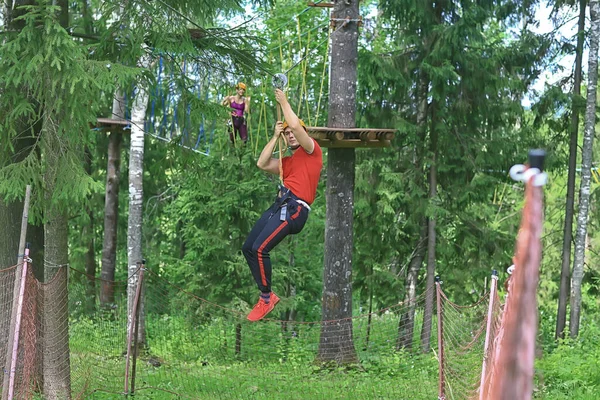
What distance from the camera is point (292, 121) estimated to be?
5742 mm

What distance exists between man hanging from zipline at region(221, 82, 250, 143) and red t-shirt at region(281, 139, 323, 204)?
231 cm

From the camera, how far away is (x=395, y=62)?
547 inches

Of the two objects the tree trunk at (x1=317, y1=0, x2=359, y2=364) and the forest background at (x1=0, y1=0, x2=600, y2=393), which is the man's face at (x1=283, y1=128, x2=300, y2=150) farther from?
the tree trunk at (x1=317, y1=0, x2=359, y2=364)

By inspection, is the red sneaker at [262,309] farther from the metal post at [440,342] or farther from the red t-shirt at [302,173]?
the metal post at [440,342]

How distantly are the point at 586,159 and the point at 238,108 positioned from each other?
769cm

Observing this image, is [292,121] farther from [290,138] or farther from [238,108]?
[238,108]

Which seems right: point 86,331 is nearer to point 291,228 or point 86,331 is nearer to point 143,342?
point 143,342

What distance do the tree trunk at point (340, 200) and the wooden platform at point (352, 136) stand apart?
1.93 m

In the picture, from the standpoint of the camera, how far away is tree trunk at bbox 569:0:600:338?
13.7 meters

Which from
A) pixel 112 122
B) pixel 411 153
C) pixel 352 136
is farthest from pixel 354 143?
pixel 411 153

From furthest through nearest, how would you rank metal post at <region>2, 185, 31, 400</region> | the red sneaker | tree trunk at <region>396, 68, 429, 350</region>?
1. tree trunk at <region>396, 68, 429, 350</region>
2. the red sneaker
3. metal post at <region>2, 185, 31, 400</region>

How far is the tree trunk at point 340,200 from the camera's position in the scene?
33.6 ft

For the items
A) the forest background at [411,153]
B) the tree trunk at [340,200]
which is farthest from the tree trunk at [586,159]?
the tree trunk at [340,200]

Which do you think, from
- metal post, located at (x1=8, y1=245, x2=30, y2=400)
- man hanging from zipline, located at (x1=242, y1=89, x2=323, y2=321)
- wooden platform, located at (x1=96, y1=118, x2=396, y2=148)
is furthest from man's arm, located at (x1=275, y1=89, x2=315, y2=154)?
metal post, located at (x1=8, y1=245, x2=30, y2=400)
